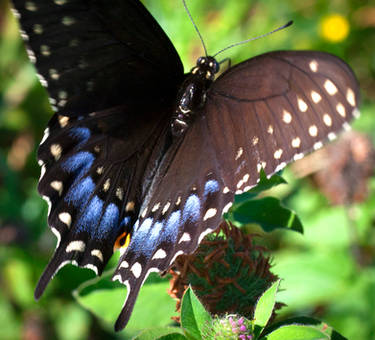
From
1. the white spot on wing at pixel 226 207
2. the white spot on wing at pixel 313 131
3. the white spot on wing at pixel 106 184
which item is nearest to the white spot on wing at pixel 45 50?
the white spot on wing at pixel 106 184

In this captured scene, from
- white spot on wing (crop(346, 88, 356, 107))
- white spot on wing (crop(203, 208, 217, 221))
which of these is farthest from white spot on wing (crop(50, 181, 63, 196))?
white spot on wing (crop(346, 88, 356, 107))

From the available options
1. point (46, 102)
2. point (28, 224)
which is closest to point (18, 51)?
point (46, 102)

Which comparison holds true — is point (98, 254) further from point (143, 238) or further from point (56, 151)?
point (56, 151)

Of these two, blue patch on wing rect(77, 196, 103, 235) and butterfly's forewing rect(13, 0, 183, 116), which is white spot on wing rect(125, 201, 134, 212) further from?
butterfly's forewing rect(13, 0, 183, 116)

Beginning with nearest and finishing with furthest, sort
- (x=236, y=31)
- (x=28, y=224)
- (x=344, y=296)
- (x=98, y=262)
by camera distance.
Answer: (x=98, y=262) → (x=344, y=296) → (x=28, y=224) → (x=236, y=31)

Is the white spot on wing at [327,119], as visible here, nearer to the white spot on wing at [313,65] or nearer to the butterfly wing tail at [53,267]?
the white spot on wing at [313,65]

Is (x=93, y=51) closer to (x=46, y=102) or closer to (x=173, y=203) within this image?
(x=173, y=203)

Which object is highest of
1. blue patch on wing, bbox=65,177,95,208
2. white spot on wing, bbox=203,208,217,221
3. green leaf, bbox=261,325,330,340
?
blue patch on wing, bbox=65,177,95,208

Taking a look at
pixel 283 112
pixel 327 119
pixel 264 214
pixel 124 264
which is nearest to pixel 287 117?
pixel 283 112
